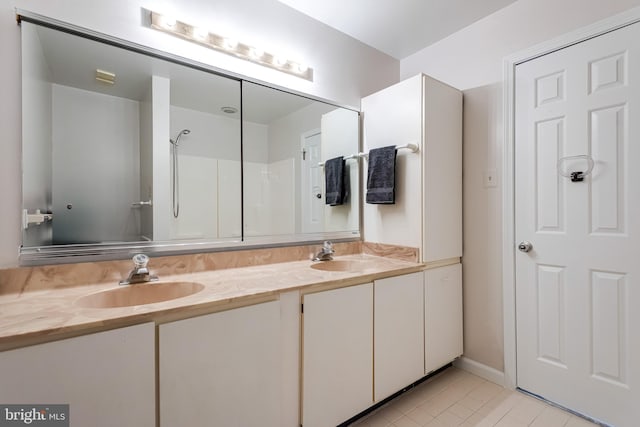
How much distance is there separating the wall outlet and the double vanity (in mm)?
743

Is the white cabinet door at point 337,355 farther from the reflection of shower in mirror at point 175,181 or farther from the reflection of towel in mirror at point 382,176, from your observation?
the reflection of shower in mirror at point 175,181

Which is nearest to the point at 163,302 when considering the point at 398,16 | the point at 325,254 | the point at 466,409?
the point at 325,254

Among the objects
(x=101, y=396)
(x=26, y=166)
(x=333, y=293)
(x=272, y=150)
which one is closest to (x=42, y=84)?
(x=26, y=166)

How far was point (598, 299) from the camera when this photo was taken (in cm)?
143

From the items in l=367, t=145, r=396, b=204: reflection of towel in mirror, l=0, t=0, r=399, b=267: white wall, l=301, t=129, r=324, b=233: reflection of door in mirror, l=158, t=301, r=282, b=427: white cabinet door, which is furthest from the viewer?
l=301, t=129, r=324, b=233: reflection of door in mirror

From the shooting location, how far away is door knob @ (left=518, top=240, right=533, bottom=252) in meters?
1.66

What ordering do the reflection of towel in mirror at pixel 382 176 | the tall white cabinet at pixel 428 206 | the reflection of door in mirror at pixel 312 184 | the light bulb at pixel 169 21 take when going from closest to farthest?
the light bulb at pixel 169 21 → the tall white cabinet at pixel 428 206 → the reflection of towel in mirror at pixel 382 176 → the reflection of door in mirror at pixel 312 184

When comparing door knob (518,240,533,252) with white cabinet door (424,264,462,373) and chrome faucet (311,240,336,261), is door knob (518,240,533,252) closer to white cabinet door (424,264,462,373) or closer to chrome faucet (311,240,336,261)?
white cabinet door (424,264,462,373)

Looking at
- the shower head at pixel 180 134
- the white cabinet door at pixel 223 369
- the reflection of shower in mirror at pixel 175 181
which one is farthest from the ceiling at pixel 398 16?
the white cabinet door at pixel 223 369

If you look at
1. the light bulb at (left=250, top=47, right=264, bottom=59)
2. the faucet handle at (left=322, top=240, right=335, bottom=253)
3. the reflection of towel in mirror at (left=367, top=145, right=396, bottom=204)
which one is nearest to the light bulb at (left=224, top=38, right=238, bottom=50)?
the light bulb at (left=250, top=47, right=264, bottom=59)

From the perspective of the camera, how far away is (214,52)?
4.97 ft

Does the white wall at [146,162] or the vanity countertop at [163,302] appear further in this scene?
the white wall at [146,162]

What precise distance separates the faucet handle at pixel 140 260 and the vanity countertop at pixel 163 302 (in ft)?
0.35

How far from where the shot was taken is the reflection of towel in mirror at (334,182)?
2055 millimetres
